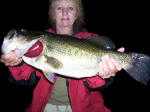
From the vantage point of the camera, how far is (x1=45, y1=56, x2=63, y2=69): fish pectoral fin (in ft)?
6.10

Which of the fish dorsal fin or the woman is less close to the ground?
the fish dorsal fin

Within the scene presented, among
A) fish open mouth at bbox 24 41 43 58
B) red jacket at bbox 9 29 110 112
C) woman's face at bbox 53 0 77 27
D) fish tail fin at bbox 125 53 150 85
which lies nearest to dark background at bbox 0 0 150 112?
red jacket at bbox 9 29 110 112

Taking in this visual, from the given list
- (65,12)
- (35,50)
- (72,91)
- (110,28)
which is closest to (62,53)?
(35,50)

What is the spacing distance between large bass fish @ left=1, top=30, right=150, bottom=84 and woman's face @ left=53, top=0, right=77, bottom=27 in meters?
0.76

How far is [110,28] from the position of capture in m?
19.1

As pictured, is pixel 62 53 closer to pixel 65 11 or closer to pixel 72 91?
pixel 72 91

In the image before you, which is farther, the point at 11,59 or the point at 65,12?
the point at 65,12

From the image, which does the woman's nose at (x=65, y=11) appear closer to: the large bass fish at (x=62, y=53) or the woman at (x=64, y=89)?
the woman at (x=64, y=89)

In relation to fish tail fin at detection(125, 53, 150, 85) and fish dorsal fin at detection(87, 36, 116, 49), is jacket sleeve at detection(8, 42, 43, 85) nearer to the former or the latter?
fish dorsal fin at detection(87, 36, 116, 49)

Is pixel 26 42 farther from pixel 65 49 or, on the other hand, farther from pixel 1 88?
pixel 1 88

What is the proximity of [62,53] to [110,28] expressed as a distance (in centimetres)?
1847

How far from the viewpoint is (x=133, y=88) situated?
6.59m

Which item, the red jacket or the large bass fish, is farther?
the red jacket

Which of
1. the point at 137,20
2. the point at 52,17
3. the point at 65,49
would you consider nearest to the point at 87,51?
the point at 65,49
